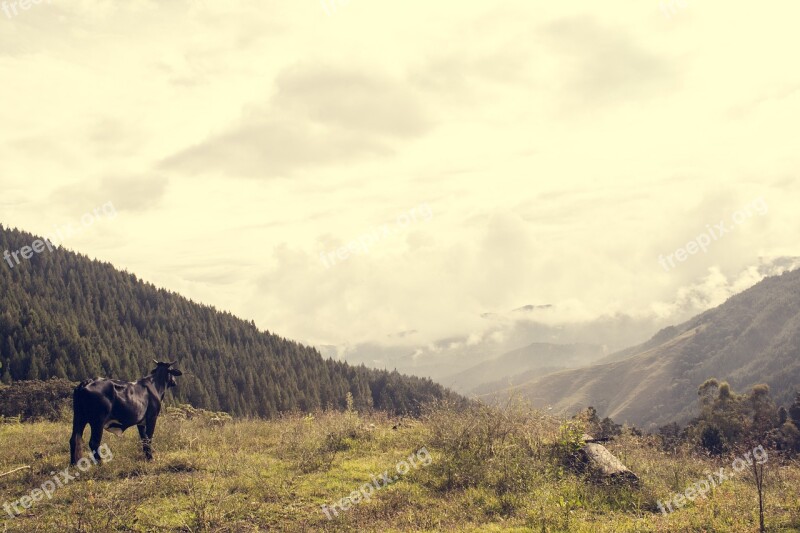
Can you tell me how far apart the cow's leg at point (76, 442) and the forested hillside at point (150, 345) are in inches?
3385

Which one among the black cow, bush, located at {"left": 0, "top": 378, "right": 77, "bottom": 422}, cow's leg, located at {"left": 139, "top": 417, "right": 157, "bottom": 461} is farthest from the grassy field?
bush, located at {"left": 0, "top": 378, "right": 77, "bottom": 422}

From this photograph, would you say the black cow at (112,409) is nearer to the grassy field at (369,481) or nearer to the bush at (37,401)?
the grassy field at (369,481)

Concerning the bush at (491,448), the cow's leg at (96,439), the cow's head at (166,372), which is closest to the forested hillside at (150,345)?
the cow's head at (166,372)

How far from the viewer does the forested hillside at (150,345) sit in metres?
97.6

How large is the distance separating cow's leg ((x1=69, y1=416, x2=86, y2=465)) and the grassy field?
1.27 feet

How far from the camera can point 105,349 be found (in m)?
109

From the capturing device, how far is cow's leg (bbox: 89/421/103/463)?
1467 centimetres

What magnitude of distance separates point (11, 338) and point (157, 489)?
102 m

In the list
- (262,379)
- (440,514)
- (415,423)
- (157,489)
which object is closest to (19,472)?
(157,489)

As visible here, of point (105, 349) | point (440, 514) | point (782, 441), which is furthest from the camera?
point (105, 349)

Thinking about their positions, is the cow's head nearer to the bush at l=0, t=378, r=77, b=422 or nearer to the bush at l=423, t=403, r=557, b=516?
the bush at l=0, t=378, r=77, b=422

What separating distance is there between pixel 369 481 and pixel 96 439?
25.6ft

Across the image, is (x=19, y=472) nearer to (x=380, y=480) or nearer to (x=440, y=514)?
(x=380, y=480)

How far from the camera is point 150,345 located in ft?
455
